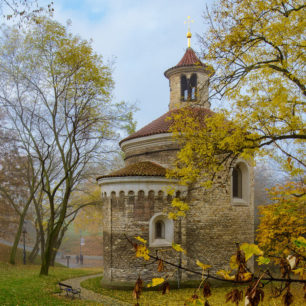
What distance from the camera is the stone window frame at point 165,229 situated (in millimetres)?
13977

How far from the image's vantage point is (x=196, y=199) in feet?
49.0

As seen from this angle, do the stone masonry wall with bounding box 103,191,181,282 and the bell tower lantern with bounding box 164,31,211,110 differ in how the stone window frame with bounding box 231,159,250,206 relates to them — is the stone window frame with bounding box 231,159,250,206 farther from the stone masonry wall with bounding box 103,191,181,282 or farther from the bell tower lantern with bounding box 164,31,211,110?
the bell tower lantern with bounding box 164,31,211,110

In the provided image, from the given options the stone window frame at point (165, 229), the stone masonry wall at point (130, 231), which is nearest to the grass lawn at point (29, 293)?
the stone masonry wall at point (130, 231)

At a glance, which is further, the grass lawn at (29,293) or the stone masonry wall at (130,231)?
the stone masonry wall at (130,231)

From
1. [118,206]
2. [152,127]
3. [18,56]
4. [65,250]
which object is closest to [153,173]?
[118,206]

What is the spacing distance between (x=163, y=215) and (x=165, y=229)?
2.35 feet

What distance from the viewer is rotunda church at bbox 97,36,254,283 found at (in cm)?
1401

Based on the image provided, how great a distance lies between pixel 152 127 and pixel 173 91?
3573mm

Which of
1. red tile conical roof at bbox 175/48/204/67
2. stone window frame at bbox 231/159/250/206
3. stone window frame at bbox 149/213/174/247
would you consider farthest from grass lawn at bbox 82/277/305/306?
red tile conical roof at bbox 175/48/204/67

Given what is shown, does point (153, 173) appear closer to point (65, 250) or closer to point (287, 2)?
point (287, 2)

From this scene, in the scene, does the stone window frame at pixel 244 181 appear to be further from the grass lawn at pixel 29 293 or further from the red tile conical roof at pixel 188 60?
the grass lawn at pixel 29 293

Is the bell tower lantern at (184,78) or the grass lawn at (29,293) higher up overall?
the bell tower lantern at (184,78)

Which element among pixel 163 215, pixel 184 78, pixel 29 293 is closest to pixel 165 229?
pixel 163 215

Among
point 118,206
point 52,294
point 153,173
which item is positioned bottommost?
point 52,294
